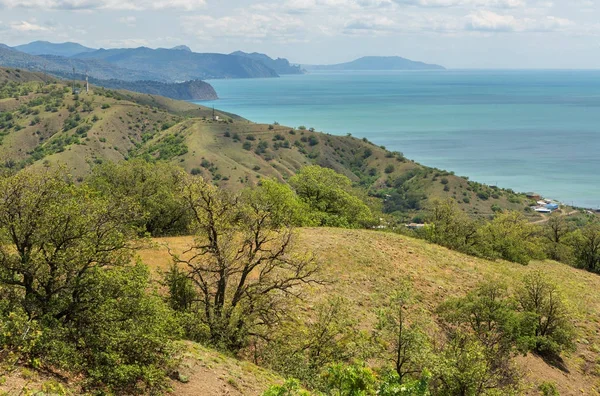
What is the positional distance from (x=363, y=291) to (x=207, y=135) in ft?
566

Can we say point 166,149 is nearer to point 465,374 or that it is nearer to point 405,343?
point 405,343

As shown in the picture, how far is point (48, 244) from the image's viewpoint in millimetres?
14266

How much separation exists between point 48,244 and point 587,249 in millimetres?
68167

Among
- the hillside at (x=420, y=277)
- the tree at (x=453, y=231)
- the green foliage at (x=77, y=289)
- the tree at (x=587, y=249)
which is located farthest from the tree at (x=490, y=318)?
the tree at (x=587, y=249)

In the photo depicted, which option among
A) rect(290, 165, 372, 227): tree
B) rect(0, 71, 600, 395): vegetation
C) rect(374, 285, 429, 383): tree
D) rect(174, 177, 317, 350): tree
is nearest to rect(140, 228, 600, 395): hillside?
rect(0, 71, 600, 395): vegetation

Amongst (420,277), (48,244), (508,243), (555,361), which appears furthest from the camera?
(508,243)

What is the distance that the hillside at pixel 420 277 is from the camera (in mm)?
27016

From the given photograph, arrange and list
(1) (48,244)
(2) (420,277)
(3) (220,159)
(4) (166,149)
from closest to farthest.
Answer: (1) (48,244) < (2) (420,277) < (3) (220,159) < (4) (166,149)

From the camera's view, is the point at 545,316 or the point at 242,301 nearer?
the point at 242,301

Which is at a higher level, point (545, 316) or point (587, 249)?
point (545, 316)

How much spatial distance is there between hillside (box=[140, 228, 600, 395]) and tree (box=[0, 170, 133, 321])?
1021cm

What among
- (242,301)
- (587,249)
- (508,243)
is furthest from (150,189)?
(587,249)

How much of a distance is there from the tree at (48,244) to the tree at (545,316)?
24011mm

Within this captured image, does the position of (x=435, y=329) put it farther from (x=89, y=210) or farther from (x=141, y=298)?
(x=89, y=210)
